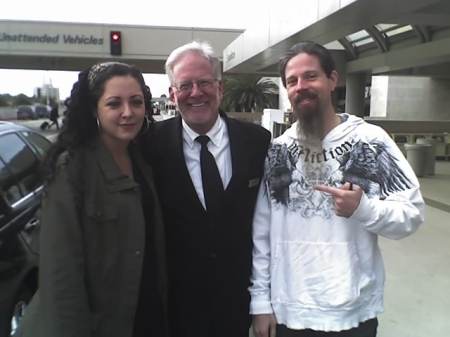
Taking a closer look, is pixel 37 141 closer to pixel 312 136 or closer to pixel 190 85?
pixel 190 85

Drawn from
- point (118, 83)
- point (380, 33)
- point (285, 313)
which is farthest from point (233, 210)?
point (380, 33)

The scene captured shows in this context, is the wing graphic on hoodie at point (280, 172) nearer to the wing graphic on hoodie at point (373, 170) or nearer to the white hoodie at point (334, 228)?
the white hoodie at point (334, 228)

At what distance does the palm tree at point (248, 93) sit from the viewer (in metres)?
30.7

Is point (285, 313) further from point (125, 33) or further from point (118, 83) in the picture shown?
point (125, 33)

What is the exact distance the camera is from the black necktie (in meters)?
2.10

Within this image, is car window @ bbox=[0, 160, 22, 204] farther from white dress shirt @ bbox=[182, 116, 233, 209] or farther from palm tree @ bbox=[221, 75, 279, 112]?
palm tree @ bbox=[221, 75, 279, 112]

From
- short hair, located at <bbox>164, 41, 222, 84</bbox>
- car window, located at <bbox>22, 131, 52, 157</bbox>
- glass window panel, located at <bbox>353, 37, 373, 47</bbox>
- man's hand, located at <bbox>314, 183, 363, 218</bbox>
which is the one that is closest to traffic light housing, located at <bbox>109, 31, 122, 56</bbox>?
glass window panel, located at <bbox>353, 37, 373, 47</bbox>

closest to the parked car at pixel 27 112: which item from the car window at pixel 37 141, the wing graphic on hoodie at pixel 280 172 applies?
the car window at pixel 37 141

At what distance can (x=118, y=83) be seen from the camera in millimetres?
1840

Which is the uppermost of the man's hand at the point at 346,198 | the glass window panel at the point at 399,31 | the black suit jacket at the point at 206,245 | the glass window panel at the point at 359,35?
the glass window panel at the point at 359,35

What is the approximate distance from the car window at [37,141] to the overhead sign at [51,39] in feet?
67.7

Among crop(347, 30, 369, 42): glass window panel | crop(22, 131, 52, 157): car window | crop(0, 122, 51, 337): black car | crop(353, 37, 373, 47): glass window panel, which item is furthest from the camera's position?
crop(353, 37, 373, 47): glass window panel

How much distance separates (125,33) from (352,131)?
23.9 metres

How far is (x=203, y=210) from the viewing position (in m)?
2.08
